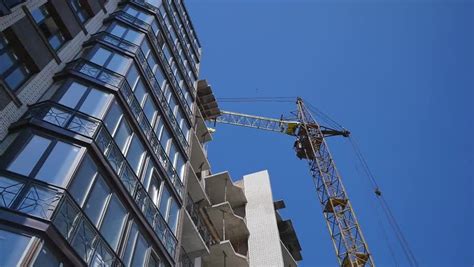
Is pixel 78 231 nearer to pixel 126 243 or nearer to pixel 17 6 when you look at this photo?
pixel 126 243

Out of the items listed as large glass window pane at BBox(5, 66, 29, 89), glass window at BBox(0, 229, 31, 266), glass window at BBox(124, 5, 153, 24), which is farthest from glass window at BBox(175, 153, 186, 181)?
glass window at BBox(0, 229, 31, 266)

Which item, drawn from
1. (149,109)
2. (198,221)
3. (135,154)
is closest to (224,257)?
(198,221)

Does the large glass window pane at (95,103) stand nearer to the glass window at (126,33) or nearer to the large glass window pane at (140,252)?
the large glass window pane at (140,252)

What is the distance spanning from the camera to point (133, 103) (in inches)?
672

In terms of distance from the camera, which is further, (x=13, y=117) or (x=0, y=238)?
(x=13, y=117)

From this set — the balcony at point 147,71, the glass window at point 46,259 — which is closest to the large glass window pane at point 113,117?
the balcony at point 147,71

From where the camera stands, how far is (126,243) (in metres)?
13.0

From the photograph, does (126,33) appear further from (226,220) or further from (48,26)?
(226,220)

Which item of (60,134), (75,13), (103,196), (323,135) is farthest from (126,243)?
(323,135)

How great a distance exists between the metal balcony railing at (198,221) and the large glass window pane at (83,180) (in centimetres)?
1129

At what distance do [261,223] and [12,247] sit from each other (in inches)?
830

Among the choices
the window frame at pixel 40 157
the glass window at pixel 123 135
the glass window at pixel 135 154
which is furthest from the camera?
the glass window at pixel 135 154

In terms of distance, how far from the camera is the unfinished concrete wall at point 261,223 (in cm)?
2684

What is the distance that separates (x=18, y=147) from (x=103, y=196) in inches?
99.0
